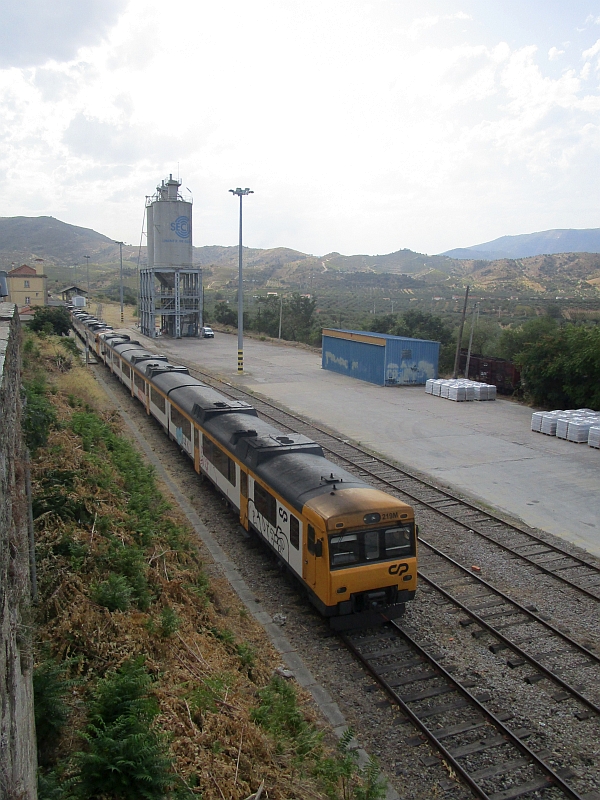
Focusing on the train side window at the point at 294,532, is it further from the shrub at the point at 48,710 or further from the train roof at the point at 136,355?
the train roof at the point at 136,355

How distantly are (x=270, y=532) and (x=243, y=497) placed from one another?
1650mm

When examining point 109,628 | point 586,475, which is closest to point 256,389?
point 586,475

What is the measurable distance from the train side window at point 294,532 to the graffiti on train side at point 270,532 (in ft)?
0.98

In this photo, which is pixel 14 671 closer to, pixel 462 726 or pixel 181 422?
pixel 462 726

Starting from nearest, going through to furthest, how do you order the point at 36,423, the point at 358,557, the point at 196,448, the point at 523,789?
the point at 523,789, the point at 358,557, the point at 36,423, the point at 196,448

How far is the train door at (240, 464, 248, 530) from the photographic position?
1216 centimetres

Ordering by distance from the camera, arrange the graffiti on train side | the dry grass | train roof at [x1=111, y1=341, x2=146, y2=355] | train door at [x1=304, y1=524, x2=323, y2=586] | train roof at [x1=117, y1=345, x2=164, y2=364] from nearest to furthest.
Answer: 1. the dry grass
2. train door at [x1=304, y1=524, x2=323, y2=586]
3. the graffiti on train side
4. train roof at [x1=117, y1=345, x2=164, y2=364]
5. train roof at [x1=111, y1=341, x2=146, y2=355]

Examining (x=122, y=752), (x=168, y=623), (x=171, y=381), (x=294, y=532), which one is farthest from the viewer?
(x=171, y=381)

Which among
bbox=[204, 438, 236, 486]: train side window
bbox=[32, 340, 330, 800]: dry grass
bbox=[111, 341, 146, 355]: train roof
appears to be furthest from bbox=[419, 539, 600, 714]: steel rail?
bbox=[111, 341, 146, 355]: train roof

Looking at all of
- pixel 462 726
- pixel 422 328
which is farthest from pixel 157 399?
pixel 422 328

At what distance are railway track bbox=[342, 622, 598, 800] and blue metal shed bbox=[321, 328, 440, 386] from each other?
25743 mm

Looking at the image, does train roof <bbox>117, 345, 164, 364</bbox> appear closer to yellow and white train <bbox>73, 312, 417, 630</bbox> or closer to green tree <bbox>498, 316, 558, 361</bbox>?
yellow and white train <bbox>73, 312, 417, 630</bbox>

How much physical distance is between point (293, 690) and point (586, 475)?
1402 cm

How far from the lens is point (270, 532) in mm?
10922
